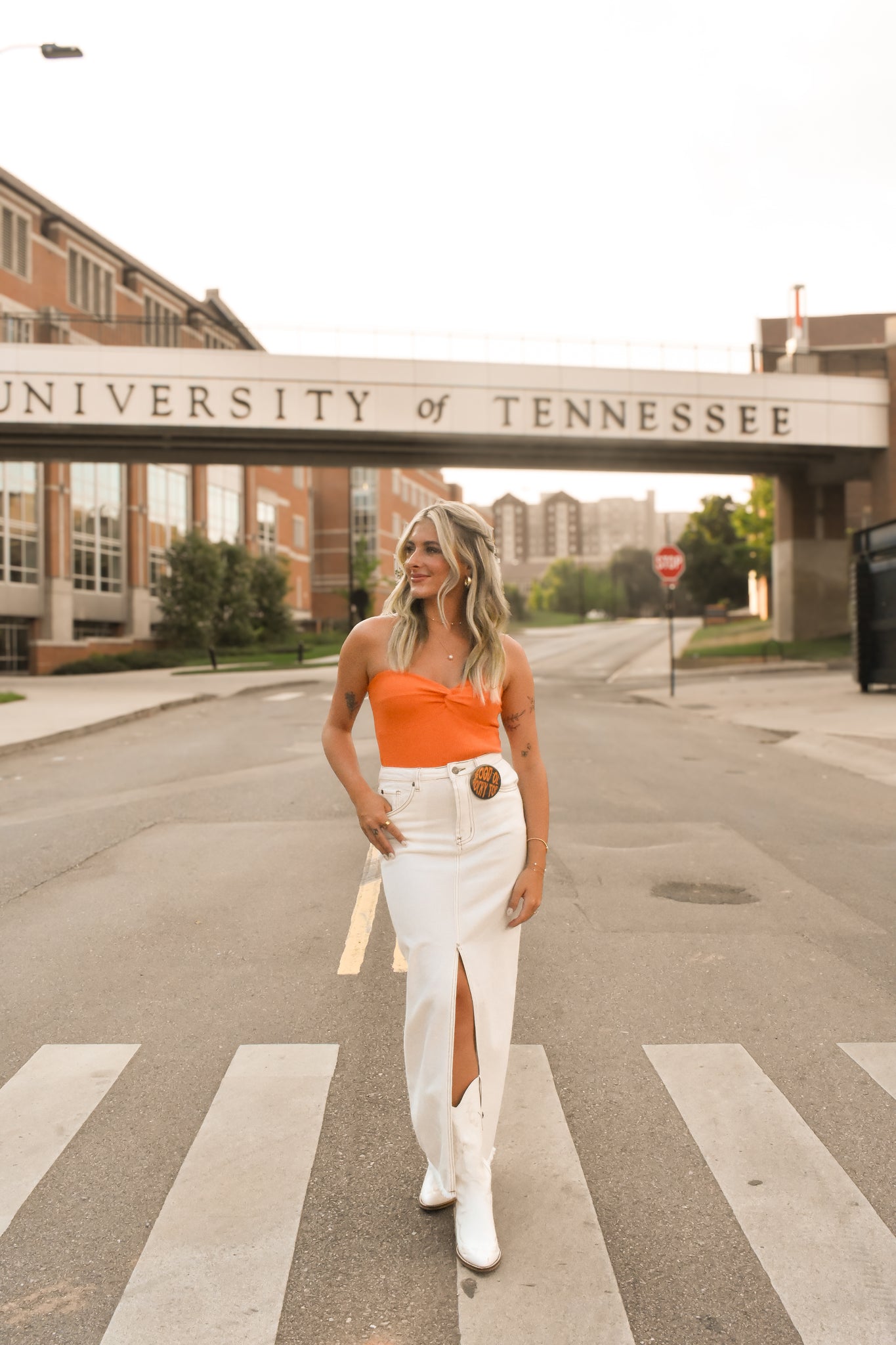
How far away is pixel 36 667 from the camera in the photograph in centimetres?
4009

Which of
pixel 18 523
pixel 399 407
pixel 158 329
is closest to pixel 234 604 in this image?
pixel 18 523

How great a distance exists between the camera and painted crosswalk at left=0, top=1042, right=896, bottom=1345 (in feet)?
8.80

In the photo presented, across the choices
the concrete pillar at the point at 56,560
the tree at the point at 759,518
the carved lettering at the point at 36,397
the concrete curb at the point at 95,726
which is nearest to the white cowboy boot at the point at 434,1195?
the concrete curb at the point at 95,726

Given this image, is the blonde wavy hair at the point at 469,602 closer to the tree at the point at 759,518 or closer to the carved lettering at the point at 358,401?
the carved lettering at the point at 358,401

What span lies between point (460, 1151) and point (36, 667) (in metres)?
40.1

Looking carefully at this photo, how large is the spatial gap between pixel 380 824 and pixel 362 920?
11.5 ft

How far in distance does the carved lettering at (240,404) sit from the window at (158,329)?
24308 millimetres

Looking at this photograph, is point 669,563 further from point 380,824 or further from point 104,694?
point 380,824

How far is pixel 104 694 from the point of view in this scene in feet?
84.9

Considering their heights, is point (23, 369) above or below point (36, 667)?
above

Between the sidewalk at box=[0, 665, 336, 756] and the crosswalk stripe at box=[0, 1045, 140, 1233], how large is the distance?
11543 millimetres

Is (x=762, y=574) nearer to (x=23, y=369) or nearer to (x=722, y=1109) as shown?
(x=23, y=369)

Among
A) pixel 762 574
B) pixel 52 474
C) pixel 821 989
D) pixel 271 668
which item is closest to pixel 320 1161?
pixel 821 989

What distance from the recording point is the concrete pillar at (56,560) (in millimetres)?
41500
